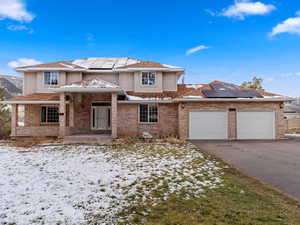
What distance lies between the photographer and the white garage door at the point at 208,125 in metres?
13.4

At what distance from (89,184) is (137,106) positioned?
32.4ft

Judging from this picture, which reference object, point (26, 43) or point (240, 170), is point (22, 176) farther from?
point (26, 43)

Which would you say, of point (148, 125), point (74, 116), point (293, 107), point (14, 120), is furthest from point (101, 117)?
point (293, 107)

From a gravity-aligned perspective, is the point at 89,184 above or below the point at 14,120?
below

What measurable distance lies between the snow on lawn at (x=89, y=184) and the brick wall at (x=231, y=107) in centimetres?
597

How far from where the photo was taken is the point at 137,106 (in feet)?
47.0

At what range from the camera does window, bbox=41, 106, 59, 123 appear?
14.7m

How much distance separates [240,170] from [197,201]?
303 cm

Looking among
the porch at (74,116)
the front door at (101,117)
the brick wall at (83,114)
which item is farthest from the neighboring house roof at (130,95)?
the front door at (101,117)

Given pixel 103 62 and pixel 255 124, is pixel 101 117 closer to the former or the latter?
pixel 103 62

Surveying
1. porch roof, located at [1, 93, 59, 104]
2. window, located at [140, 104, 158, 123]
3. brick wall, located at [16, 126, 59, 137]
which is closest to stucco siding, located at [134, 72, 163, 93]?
window, located at [140, 104, 158, 123]

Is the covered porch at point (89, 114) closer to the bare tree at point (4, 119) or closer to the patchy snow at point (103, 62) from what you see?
the patchy snow at point (103, 62)

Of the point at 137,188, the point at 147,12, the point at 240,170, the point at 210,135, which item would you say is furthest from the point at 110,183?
the point at 147,12

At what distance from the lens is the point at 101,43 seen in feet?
79.5
